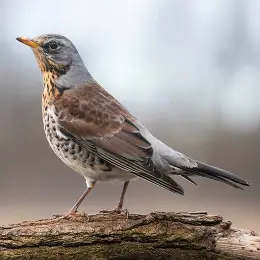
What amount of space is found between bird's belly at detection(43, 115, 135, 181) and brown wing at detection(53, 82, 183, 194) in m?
0.06

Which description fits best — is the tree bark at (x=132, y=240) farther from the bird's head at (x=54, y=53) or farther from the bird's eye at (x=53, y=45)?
the bird's eye at (x=53, y=45)

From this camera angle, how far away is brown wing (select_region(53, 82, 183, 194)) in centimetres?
783

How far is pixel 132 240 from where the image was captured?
7562 millimetres

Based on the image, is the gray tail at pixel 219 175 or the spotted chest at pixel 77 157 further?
the spotted chest at pixel 77 157

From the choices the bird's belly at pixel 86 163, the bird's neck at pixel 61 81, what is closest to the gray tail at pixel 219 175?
the bird's belly at pixel 86 163

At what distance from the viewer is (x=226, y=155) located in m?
26.3

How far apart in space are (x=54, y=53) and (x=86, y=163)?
116 cm

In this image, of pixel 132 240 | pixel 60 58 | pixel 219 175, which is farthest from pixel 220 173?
pixel 60 58

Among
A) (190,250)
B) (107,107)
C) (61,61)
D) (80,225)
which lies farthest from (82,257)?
(61,61)

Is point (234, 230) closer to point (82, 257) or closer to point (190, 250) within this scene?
point (190, 250)

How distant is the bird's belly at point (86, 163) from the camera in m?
7.90

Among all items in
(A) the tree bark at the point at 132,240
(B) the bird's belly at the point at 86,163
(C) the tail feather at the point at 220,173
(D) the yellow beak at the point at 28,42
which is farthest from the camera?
(D) the yellow beak at the point at 28,42

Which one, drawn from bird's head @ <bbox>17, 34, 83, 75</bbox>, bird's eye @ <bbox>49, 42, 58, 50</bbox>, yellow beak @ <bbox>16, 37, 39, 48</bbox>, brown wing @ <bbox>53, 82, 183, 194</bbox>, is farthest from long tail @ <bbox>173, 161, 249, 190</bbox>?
yellow beak @ <bbox>16, 37, 39, 48</bbox>

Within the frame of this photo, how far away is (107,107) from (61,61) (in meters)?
0.68
